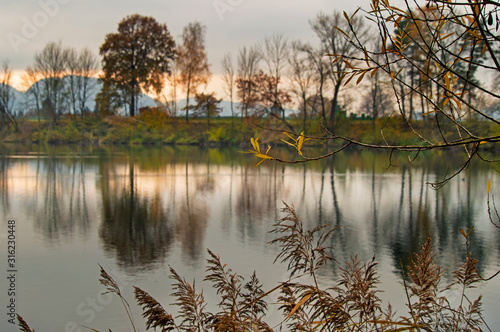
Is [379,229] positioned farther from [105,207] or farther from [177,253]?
[105,207]

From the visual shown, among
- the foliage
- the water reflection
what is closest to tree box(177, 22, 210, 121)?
the foliage

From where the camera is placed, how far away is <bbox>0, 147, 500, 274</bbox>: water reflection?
30.8 feet

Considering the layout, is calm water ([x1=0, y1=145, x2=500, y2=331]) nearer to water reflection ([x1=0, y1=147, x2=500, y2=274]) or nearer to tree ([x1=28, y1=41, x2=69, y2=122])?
water reflection ([x1=0, y1=147, x2=500, y2=274])

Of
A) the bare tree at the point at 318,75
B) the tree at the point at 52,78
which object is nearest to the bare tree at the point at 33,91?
the tree at the point at 52,78

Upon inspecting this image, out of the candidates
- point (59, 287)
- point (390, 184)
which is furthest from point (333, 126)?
point (59, 287)

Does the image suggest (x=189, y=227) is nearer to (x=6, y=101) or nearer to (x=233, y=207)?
(x=233, y=207)

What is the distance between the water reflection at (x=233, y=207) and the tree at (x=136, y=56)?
29.2 meters

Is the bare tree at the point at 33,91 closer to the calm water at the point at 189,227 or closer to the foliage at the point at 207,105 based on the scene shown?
the foliage at the point at 207,105

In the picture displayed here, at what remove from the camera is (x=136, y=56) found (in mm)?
50844

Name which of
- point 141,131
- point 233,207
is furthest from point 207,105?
point 233,207

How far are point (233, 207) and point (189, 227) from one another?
9.27 feet

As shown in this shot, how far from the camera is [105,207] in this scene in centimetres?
1318

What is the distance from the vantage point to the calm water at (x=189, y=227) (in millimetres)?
6840

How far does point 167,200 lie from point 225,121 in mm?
42484
